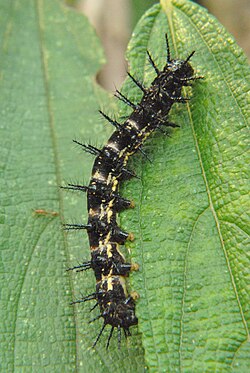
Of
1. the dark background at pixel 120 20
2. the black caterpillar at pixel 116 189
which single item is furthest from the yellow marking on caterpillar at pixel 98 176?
the dark background at pixel 120 20

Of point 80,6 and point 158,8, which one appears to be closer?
point 158,8

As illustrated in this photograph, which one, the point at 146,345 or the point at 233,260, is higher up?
the point at 233,260

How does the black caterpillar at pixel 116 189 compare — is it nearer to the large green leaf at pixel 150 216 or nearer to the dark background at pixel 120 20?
the large green leaf at pixel 150 216

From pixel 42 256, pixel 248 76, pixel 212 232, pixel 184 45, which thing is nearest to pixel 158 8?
pixel 184 45

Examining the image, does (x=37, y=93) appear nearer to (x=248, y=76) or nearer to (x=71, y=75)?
(x=71, y=75)

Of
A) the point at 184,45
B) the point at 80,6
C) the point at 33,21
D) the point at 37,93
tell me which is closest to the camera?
the point at 184,45

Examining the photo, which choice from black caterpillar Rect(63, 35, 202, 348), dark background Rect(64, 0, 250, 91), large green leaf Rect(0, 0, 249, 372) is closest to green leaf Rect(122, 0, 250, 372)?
large green leaf Rect(0, 0, 249, 372)

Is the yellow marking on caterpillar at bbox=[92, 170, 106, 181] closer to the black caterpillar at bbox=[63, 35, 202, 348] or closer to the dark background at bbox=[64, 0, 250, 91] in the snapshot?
the black caterpillar at bbox=[63, 35, 202, 348]
